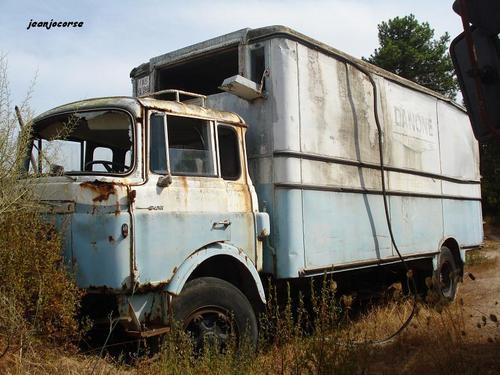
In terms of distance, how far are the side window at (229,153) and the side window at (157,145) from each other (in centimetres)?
68

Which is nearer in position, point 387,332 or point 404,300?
point 387,332

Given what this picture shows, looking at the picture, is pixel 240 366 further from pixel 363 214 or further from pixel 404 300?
pixel 404 300

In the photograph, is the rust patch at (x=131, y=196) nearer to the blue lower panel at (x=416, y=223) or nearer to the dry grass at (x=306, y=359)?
the dry grass at (x=306, y=359)

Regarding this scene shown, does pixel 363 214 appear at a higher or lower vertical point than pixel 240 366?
higher

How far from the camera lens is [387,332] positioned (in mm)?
6152

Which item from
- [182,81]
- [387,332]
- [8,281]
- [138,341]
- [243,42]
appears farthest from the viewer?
[182,81]

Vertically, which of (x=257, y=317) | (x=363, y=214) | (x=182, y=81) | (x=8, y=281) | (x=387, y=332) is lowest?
(x=387, y=332)

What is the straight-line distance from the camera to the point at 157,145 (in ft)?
14.4

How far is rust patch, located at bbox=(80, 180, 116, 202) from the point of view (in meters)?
3.98

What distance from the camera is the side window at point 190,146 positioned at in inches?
178

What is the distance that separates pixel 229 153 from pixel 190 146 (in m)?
0.47

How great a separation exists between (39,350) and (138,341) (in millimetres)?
691

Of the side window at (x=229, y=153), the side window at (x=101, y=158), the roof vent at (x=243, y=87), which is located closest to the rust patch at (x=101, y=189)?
the side window at (x=101, y=158)

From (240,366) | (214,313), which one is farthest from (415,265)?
(240,366)
